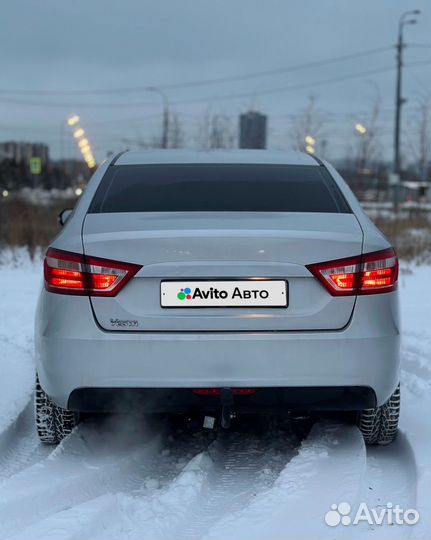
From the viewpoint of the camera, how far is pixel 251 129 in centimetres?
3131

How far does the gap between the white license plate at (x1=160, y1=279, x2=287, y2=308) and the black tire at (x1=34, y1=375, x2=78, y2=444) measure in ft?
3.41

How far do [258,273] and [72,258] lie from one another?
33.0 inches

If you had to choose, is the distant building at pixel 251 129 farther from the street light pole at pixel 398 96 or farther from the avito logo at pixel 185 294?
the avito logo at pixel 185 294

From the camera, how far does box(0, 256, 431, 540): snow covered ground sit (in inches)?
123

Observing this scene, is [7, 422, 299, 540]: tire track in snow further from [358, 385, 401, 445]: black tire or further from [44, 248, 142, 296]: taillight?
[44, 248, 142, 296]: taillight

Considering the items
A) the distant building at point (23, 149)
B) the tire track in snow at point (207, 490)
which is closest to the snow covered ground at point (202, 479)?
the tire track in snow at point (207, 490)

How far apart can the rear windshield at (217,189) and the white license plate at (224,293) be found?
578 mm

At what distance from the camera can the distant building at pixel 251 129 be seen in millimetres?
30797

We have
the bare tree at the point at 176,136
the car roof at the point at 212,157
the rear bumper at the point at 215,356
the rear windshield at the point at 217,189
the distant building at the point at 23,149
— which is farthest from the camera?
the distant building at the point at 23,149

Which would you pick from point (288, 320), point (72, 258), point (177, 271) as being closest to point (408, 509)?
point (288, 320)

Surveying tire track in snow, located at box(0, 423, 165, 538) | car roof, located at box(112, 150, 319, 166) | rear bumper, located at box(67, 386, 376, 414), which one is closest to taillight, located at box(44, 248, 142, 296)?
rear bumper, located at box(67, 386, 376, 414)

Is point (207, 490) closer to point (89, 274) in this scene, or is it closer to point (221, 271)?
point (221, 271)

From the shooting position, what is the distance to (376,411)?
414 centimetres

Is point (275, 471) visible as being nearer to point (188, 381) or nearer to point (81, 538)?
point (188, 381)
